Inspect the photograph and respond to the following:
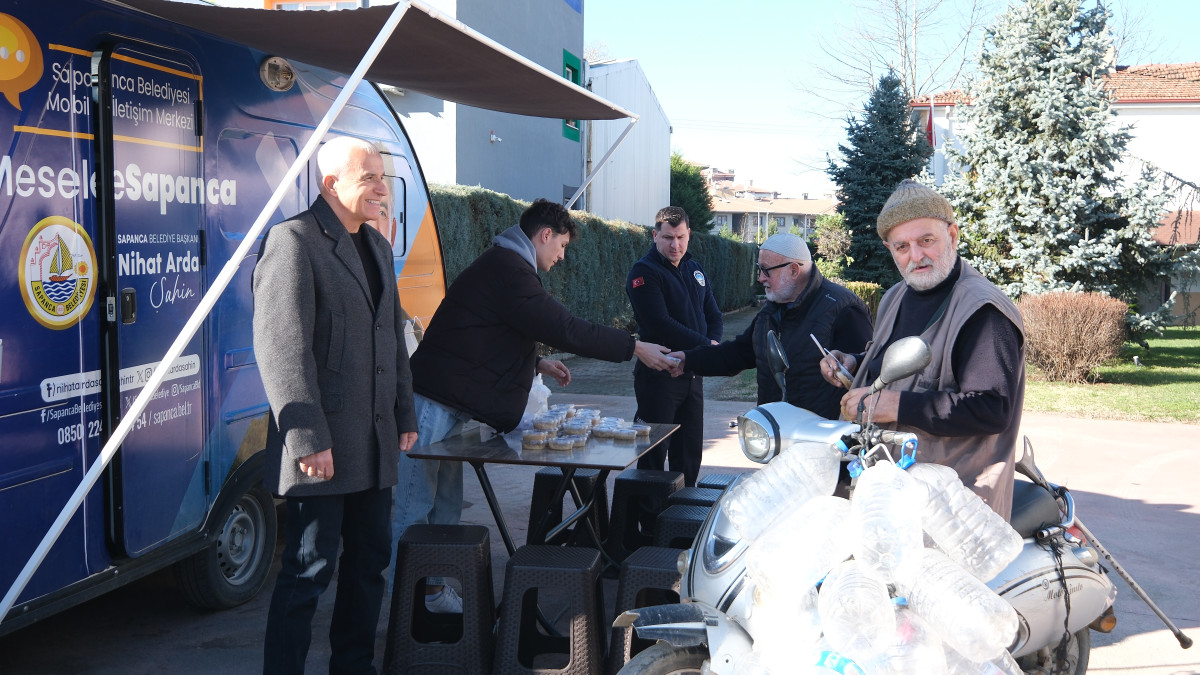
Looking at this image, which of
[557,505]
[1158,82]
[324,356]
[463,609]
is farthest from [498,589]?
[1158,82]

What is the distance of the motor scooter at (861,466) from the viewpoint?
2475 millimetres

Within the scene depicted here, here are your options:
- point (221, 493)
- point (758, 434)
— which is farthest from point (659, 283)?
point (758, 434)

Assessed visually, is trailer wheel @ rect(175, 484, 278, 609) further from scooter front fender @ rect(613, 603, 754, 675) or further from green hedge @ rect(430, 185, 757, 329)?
green hedge @ rect(430, 185, 757, 329)

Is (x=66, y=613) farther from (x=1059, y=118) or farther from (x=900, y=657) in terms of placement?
(x=1059, y=118)

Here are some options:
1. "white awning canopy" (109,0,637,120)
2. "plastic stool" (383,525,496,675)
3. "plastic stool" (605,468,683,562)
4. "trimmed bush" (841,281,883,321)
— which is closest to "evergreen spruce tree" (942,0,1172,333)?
"trimmed bush" (841,281,883,321)

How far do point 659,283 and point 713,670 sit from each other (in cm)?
376

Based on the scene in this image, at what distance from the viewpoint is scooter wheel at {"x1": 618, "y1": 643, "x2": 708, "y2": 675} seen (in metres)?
2.70

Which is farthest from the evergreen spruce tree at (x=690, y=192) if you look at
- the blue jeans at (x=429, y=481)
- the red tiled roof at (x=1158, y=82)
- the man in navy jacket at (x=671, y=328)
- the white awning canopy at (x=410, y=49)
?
the blue jeans at (x=429, y=481)

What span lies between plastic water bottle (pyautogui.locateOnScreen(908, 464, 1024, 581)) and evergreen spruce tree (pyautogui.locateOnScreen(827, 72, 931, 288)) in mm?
19810

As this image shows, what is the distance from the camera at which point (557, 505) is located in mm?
4488

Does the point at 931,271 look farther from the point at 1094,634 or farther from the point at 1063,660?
the point at 1094,634

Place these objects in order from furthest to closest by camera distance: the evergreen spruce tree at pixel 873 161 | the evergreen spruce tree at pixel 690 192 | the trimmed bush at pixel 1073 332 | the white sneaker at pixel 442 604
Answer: the evergreen spruce tree at pixel 690 192 → the evergreen spruce tree at pixel 873 161 → the trimmed bush at pixel 1073 332 → the white sneaker at pixel 442 604

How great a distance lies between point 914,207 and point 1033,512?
1.05 meters

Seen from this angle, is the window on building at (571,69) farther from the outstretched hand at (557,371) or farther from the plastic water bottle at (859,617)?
the plastic water bottle at (859,617)
